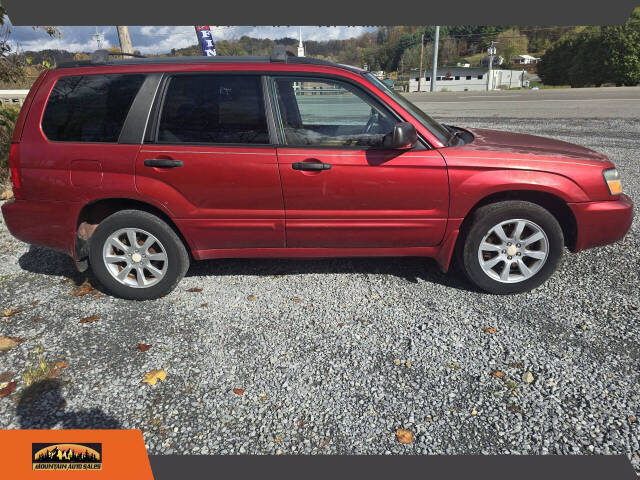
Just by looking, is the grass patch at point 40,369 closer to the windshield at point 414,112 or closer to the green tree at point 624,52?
the windshield at point 414,112

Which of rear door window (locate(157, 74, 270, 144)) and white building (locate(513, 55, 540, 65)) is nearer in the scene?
rear door window (locate(157, 74, 270, 144))

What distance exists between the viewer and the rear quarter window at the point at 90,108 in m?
3.47

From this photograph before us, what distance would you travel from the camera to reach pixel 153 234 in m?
3.61

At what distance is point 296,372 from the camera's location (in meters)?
2.81

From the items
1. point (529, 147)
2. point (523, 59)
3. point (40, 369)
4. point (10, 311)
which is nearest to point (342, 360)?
point (40, 369)

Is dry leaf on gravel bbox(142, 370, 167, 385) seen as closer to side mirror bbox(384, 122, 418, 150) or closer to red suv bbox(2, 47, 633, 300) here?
red suv bbox(2, 47, 633, 300)

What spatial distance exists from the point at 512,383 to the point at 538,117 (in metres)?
17.2

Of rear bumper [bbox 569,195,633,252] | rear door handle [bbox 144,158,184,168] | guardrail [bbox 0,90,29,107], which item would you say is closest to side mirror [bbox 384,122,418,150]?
rear bumper [bbox 569,195,633,252]

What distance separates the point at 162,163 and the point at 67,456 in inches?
83.2

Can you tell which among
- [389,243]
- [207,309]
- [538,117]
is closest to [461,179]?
[389,243]

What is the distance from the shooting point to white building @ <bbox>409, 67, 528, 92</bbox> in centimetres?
7150

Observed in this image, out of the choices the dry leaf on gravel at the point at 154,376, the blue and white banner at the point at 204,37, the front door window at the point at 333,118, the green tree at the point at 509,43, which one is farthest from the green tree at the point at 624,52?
the dry leaf on gravel at the point at 154,376

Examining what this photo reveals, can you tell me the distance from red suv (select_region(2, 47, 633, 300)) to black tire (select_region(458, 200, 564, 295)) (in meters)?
0.01

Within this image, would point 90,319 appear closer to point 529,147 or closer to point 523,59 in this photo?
point 529,147
